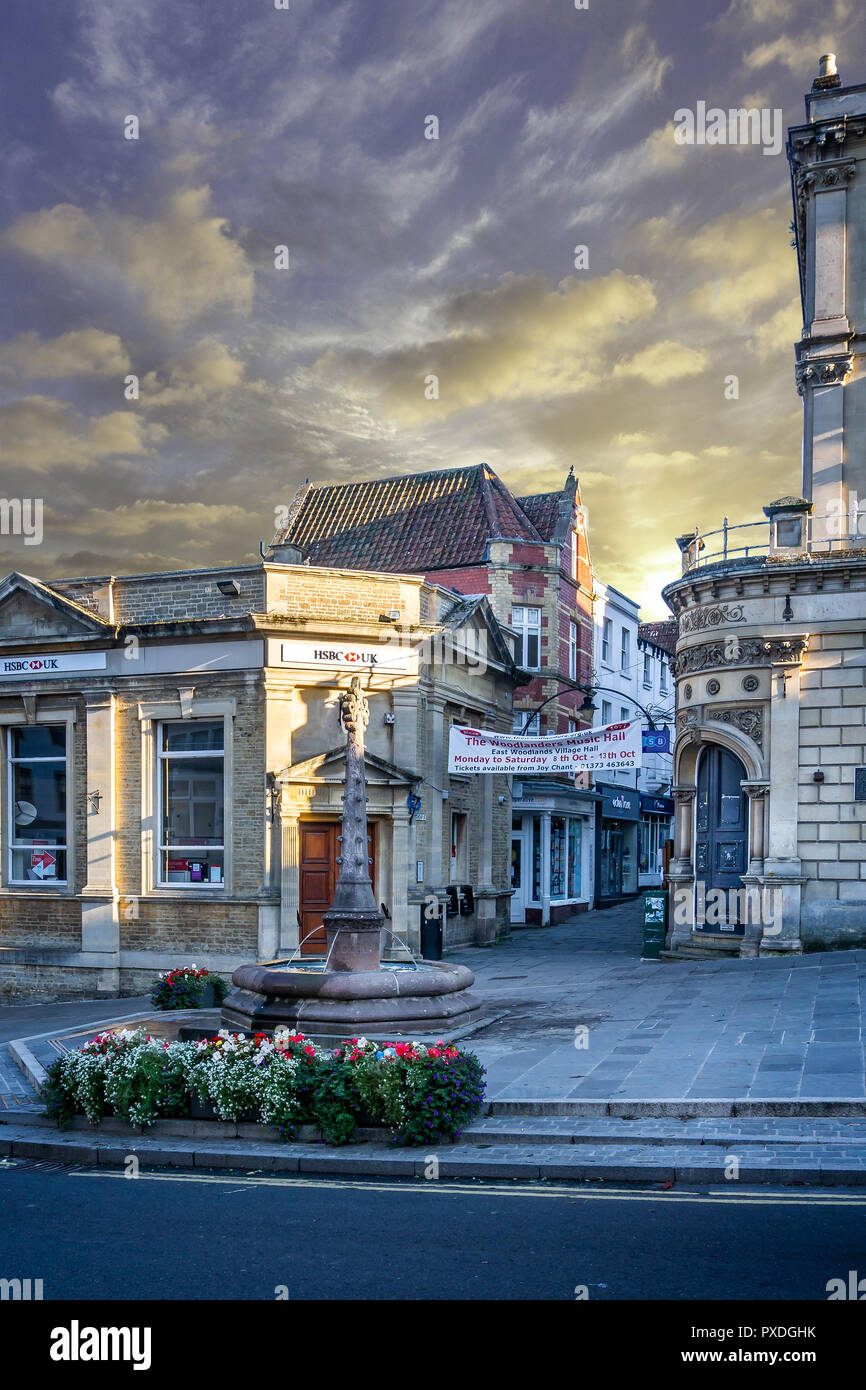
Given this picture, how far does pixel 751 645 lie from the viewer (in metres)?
20.4

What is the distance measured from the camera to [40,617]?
22766 mm

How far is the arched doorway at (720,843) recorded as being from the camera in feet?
67.6

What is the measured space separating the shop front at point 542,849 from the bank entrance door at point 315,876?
38.4ft

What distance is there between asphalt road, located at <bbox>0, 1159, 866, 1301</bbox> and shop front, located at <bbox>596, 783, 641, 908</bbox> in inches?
1177

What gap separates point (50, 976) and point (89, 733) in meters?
4.77

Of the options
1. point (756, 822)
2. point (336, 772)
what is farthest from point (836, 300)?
point (336, 772)

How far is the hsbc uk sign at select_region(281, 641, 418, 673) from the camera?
2102 centimetres

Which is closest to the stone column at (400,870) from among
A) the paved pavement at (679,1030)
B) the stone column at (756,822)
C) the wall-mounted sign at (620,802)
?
the paved pavement at (679,1030)

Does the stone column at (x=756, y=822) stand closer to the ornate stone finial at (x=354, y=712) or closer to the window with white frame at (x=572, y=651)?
the ornate stone finial at (x=354, y=712)

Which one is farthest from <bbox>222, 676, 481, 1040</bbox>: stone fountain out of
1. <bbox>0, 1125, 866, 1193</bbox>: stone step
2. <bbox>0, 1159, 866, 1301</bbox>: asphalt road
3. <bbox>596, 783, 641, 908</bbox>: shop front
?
<bbox>596, 783, 641, 908</bbox>: shop front

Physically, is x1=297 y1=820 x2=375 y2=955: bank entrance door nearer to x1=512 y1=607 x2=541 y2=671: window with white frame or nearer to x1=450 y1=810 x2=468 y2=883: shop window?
x1=450 y1=810 x2=468 y2=883: shop window

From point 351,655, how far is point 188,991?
7.37 meters

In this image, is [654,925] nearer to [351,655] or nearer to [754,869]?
[754,869]
